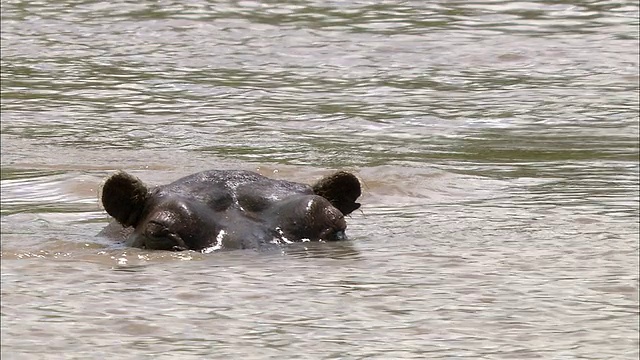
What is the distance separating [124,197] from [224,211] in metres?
0.41

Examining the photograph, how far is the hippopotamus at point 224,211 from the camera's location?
6.20 m

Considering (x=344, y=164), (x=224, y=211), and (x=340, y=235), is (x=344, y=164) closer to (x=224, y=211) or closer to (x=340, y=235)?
(x=340, y=235)

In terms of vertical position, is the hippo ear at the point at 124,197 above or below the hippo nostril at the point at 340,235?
above

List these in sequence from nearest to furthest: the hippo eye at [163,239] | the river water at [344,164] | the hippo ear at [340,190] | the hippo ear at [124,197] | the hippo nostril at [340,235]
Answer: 1. the river water at [344,164]
2. the hippo eye at [163,239]
3. the hippo ear at [124,197]
4. the hippo nostril at [340,235]
5. the hippo ear at [340,190]

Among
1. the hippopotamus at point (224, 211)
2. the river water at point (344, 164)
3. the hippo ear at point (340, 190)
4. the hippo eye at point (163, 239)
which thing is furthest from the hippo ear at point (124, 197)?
the hippo ear at point (340, 190)

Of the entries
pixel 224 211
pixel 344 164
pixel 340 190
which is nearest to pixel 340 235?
pixel 340 190

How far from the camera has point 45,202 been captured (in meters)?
7.95

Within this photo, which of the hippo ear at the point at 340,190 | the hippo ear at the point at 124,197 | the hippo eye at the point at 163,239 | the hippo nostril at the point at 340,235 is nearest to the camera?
the hippo eye at the point at 163,239

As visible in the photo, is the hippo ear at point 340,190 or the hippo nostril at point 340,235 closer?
the hippo nostril at point 340,235

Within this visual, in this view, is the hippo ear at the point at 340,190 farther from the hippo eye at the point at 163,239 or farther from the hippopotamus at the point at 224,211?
the hippo eye at the point at 163,239

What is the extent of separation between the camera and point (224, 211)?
250 inches

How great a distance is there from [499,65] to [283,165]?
12.0 feet

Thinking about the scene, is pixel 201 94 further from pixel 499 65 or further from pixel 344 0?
pixel 344 0

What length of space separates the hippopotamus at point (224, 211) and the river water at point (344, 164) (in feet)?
0.36
